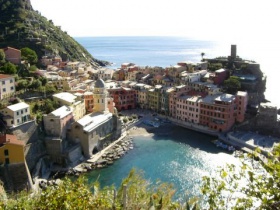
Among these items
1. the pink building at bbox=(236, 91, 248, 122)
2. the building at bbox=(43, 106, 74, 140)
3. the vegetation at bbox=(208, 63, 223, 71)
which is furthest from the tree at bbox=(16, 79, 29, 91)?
the vegetation at bbox=(208, 63, 223, 71)

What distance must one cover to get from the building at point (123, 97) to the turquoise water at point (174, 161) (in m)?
11.3

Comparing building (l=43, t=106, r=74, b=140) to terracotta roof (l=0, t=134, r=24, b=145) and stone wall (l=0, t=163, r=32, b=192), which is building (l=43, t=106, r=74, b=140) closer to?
terracotta roof (l=0, t=134, r=24, b=145)

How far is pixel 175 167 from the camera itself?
1331 inches

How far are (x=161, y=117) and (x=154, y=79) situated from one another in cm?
993

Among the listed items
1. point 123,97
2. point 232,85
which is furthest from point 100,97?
point 232,85

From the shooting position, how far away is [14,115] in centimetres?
3105

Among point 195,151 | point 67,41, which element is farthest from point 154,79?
point 67,41

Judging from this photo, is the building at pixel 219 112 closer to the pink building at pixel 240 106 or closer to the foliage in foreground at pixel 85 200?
the pink building at pixel 240 106

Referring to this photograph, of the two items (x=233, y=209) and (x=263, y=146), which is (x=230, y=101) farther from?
(x=233, y=209)

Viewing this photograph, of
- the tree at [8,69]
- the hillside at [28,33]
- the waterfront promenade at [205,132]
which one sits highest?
the hillside at [28,33]

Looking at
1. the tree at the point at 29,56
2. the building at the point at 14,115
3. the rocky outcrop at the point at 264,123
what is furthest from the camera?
the tree at the point at 29,56

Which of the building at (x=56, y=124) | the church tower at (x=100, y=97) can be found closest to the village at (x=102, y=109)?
the church tower at (x=100, y=97)

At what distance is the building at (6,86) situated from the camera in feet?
118

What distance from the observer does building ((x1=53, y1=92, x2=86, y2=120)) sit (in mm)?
38062
